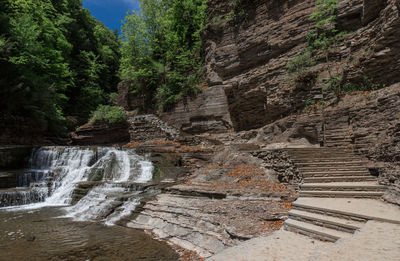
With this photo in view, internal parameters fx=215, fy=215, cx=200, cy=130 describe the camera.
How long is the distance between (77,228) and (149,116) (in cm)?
1747

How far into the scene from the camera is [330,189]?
6.45m

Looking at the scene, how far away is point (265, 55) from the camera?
17.4 meters

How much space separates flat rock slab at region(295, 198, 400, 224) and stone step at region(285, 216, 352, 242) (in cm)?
66

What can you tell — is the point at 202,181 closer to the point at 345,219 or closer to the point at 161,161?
the point at 161,161

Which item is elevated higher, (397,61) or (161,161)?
(397,61)

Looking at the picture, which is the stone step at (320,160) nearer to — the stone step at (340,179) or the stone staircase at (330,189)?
the stone staircase at (330,189)

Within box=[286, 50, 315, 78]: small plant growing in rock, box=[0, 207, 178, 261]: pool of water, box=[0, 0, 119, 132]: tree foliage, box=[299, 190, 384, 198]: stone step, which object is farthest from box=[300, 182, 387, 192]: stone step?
box=[0, 0, 119, 132]: tree foliage

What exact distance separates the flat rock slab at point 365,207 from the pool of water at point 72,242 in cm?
386

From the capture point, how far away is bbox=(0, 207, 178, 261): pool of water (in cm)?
496

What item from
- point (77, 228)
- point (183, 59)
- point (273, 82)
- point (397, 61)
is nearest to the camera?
point (77, 228)

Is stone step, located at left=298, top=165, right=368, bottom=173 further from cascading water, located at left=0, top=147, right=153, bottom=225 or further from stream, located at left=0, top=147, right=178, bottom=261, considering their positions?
cascading water, located at left=0, top=147, right=153, bottom=225

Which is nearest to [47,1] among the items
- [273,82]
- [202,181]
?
[273,82]

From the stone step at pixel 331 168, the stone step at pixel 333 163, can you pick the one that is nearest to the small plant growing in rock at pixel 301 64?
the stone step at pixel 333 163

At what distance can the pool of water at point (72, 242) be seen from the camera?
4.96 metres
